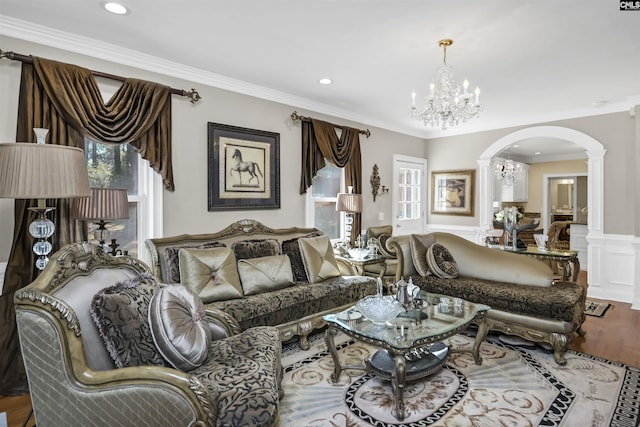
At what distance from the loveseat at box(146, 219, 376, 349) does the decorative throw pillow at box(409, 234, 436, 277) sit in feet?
1.85

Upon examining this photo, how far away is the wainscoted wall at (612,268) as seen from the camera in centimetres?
462

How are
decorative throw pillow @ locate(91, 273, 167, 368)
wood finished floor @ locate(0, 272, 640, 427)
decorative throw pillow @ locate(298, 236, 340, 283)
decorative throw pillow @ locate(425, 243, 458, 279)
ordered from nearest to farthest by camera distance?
decorative throw pillow @ locate(91, 273, 167, 368) → wood finished floor @ locate(0, 272, 640, 427) → decorative throw pillow @ locate(298, 236, 340, 283) → decorative throw pillow @ locate(425, 243, 458, 279)

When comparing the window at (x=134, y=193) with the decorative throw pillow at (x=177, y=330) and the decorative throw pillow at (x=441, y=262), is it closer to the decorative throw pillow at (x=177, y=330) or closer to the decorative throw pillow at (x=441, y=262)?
the decorative throw pillow at (x=177, y=330)

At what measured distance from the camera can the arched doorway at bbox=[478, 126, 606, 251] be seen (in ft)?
15.9

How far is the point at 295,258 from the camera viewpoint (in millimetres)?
3799

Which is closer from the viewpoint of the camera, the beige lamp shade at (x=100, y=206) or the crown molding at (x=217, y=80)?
the beige lamp shade at (x=100, y=206)

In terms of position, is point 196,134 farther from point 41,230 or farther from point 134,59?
point 41,230

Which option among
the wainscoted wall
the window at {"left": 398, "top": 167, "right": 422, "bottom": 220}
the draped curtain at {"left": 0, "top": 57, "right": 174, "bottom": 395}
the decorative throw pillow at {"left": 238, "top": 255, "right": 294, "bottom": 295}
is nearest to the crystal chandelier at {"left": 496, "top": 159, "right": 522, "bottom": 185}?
the window at {"left": 398, "top": 167, "right": 422, "bottom": 220}

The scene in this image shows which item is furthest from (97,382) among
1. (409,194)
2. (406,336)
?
(409,194)

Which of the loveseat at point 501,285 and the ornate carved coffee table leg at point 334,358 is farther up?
the loveseat at point 501,285

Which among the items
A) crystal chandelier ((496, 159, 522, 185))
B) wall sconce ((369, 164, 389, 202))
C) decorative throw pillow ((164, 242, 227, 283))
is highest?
crystal chandelier ((496, 159, 522, 185))

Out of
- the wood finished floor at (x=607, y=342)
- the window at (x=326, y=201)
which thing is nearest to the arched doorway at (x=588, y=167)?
the wood finished floor at (x=607, y=342)

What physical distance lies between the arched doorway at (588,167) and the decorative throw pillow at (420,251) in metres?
2.41

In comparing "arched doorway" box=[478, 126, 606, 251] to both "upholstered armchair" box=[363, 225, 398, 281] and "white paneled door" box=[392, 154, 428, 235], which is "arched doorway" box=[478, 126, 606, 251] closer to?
"white paneled door" box=[392, 154, 428, 235]
